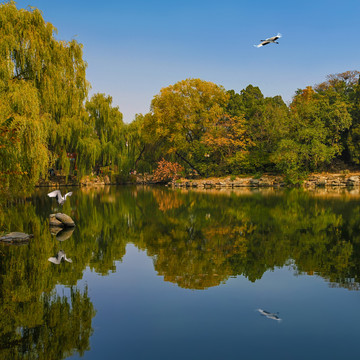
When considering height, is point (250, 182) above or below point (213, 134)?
below

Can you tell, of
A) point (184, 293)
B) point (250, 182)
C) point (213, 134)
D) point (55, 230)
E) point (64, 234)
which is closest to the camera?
point (184, 293)

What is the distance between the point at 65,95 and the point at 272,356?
22.1 metres

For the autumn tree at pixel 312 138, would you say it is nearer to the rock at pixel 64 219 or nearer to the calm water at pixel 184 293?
the calm water at pixel 184 293

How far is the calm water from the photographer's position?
17.6 feet

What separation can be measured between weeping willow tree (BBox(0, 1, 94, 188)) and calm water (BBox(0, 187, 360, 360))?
11.7 feet

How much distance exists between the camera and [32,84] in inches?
786

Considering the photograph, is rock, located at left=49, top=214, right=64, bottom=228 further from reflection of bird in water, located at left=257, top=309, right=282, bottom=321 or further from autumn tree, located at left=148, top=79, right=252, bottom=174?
autumn tree, located at left=148, top=79, right=252, bottom=174

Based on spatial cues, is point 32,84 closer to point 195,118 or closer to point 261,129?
point 195,118

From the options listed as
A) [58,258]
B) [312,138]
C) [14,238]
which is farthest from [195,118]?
[58,258]

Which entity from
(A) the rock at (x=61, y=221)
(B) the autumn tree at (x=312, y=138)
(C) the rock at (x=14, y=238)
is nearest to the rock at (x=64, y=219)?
(A) the rock at (x=61, y=221)

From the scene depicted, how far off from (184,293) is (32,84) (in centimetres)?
1632

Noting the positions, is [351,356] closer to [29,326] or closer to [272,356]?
[272,356]

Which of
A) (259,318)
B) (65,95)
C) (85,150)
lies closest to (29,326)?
(259,318)

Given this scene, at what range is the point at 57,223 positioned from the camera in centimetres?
1515
